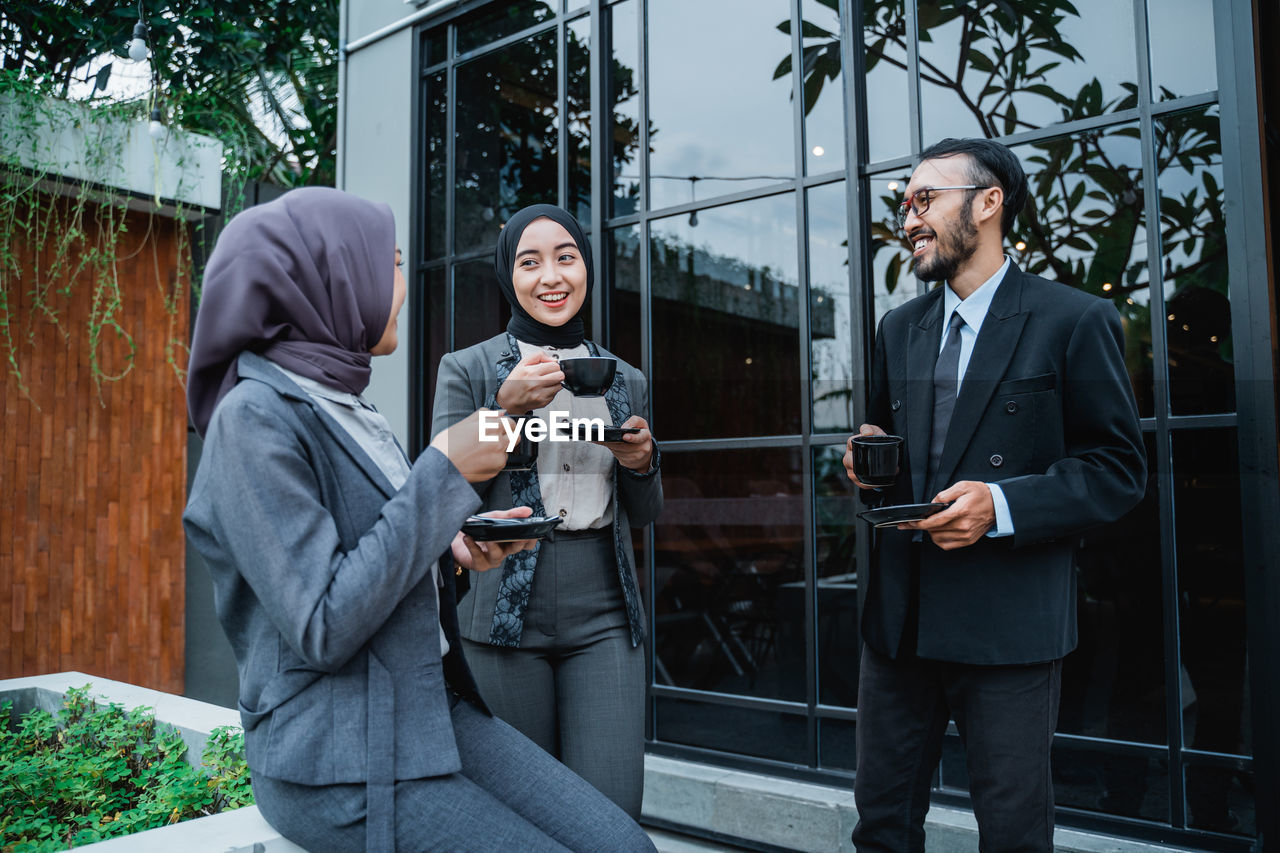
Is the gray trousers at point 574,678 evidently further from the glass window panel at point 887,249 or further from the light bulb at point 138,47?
the light bulb at point 138,47

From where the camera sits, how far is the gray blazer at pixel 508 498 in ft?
6.77

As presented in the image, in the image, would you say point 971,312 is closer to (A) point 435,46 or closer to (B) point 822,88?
(B) point 822,88

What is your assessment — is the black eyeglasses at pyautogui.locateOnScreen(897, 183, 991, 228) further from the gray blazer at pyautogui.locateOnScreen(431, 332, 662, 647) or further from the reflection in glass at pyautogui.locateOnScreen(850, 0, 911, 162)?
the reflection in glass at pyautogui.locateOnScreen(850, 0, 911, 162)

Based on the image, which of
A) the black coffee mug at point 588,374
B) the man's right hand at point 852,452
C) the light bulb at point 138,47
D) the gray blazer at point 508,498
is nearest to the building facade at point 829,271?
the light bulb at point 138,47

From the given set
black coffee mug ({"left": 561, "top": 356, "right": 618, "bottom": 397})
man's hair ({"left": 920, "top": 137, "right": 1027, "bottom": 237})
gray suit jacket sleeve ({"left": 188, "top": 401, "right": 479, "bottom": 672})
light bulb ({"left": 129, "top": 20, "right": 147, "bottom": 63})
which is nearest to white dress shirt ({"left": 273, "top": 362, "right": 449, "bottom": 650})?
gray suit jacket sleeve ({"left": 188, "top": 401, "right": 479, "bottom": 672})

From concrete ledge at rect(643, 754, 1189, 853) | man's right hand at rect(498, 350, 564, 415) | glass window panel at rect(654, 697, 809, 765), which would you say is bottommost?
concrete ledge at rect(643, 754, 1189, 853)

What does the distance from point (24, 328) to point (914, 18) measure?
4.92 m

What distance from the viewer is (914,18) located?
10.9 feet

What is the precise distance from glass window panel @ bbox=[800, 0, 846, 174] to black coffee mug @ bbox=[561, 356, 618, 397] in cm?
207

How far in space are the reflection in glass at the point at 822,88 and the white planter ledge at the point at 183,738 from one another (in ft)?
9.54

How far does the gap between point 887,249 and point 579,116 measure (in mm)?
1726

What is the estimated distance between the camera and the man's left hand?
175 centimetres

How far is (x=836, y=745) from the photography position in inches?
137

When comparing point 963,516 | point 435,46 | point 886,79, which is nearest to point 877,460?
point 963,516
